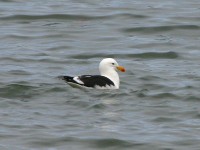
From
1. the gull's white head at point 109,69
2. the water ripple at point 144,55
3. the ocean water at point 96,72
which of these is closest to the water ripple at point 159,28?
the ocean water at point 96,72

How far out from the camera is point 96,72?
60.6 feet

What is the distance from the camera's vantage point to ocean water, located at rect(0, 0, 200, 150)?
1373 centimetres

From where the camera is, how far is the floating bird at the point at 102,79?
53.2 feet

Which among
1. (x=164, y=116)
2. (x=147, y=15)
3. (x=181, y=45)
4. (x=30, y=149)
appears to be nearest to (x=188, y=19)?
(x=147, y=15)

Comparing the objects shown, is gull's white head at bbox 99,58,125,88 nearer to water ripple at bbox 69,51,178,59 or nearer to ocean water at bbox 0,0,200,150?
ocean water at bbox 0,0,200,150

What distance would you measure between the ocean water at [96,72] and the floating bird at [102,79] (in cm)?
13

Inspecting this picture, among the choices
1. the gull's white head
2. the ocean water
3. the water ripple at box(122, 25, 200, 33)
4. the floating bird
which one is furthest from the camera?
the water ripple at box(122, 25, 200, 33)

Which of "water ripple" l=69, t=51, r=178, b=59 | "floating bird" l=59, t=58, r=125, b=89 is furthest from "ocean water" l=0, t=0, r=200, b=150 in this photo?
"floating bird" l=59, t=58, r=125, b=89

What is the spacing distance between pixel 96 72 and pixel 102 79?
194 cm

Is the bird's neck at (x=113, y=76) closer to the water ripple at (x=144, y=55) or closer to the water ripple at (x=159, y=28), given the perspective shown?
the water ripple at (x=144, y=55)

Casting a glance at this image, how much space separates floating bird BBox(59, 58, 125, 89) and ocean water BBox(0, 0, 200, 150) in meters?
0.13

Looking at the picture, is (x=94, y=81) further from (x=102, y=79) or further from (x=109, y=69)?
(x=109, y=69)

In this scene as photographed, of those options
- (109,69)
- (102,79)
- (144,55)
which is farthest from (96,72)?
(102,79)

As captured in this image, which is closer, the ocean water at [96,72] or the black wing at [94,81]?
the ocean water at [96,72]
